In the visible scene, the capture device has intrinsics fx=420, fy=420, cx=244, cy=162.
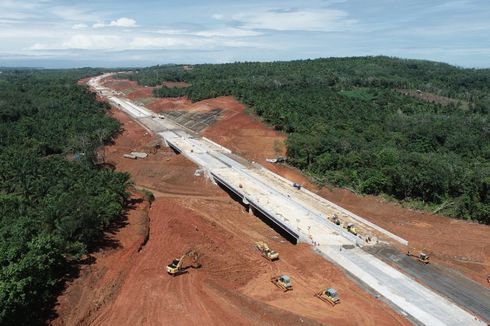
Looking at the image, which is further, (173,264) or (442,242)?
(442,242)

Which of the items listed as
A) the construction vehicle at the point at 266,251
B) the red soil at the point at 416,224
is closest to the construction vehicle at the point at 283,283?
the construction vehicle at the point at 266,251

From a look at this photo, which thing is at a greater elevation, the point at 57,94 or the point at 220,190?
the point at 57,94

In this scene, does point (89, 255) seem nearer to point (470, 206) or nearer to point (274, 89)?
point (470, 206)

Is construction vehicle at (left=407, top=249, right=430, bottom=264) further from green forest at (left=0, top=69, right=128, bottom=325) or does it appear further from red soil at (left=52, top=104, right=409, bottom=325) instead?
green forest at (left=0, top=69, right=128, bottom=325)

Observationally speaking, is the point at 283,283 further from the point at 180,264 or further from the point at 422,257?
the point at 422,257

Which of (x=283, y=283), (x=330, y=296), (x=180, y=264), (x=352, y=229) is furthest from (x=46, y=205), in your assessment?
(x=352, y=229)

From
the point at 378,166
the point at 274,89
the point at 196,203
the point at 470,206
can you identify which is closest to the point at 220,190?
the point at 196,203
